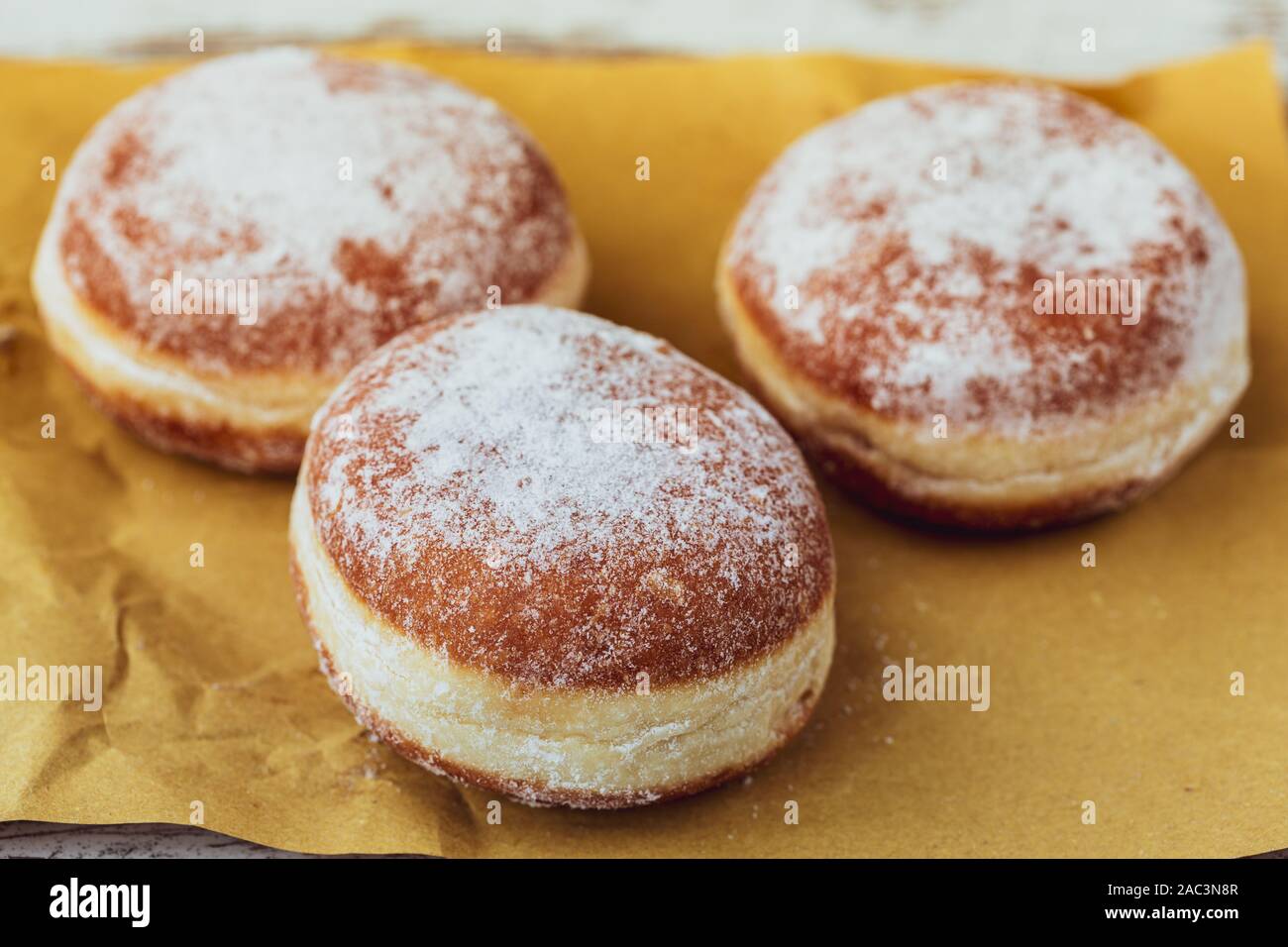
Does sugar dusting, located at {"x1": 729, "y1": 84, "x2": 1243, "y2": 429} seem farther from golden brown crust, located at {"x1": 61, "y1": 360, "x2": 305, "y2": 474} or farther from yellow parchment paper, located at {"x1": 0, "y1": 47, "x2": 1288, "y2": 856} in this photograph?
golden brown crust, located at {"x1": 61, "y1": 360, "x2": 305, "y2": 474}

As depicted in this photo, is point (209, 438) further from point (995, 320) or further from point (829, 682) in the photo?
point (995, 320)

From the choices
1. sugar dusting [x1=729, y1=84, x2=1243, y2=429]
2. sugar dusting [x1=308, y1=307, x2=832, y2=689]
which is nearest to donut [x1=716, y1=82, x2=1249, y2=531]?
sugar dusting [x1=729, y1=84, x2=1243, y2=429]

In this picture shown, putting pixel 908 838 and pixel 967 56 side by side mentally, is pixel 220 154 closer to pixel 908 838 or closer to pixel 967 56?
pixel 908 838

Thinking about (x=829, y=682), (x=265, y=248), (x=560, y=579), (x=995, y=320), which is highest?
(x=265, y=248)

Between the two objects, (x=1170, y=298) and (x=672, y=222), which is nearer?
(x=1170, y=298)

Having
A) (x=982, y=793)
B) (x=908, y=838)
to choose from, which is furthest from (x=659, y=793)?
(x=982, y=793)

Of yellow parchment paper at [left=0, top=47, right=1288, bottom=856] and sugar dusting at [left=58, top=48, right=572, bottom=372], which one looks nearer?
yellow parchment paper at [left=0, top=47, right=1288, bottom=856]

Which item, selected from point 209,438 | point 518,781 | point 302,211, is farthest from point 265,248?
point 518,781
